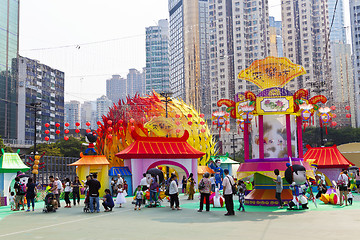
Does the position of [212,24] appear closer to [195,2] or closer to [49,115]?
[195,2]

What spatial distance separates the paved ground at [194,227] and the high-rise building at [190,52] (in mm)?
78007

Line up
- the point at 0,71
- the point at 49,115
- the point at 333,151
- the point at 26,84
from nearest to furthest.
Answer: the point at 333,151
the point at 0,71
the point at 26,84
the point at 49,115

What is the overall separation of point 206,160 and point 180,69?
264ft

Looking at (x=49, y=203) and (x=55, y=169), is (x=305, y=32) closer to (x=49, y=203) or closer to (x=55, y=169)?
(x=55, y=169)

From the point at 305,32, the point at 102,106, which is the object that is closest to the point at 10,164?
the point at 102,106

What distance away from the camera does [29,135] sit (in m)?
93.1

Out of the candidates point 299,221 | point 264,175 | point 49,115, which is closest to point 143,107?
point 264,175

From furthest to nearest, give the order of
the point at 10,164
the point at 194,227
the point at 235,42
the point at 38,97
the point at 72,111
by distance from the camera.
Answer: the point at 72,111 → the point at 235,42 → the point at 38,97 → the point at 10,164 → the point at 194,227

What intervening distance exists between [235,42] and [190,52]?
13.8 meters

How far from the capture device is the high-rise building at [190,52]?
97.4 meters

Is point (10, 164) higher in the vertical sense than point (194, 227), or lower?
higher

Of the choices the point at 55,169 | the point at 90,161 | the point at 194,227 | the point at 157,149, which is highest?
the point at 157,149

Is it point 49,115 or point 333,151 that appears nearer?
point 333,151

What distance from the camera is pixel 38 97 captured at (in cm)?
9681
